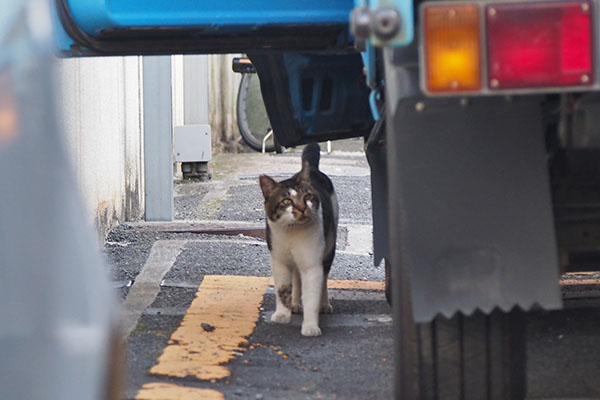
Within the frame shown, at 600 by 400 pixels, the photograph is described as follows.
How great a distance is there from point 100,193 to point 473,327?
414cm

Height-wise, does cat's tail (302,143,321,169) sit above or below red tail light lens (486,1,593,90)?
below

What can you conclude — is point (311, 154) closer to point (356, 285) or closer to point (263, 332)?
point (356, 285)

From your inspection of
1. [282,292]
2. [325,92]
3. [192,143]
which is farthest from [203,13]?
[192,143]

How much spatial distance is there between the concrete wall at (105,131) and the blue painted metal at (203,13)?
1.62m

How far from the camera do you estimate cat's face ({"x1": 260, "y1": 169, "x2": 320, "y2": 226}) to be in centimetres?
486

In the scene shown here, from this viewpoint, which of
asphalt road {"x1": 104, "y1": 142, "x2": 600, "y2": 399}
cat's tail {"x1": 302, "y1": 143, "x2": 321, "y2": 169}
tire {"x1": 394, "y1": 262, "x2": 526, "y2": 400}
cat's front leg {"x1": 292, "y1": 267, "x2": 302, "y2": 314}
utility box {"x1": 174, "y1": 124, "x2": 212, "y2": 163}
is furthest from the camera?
utility box {"x1": 174, "y1": 124, "x2": 212, "y2": 163}

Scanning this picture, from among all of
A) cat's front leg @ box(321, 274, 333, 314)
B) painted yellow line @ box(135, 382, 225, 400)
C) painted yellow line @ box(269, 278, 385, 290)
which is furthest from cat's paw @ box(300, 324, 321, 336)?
painted yellow line @ box(135, 382, 225, 400)

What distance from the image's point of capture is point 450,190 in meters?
2.37

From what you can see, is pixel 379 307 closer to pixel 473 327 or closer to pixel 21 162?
pixel 473 327

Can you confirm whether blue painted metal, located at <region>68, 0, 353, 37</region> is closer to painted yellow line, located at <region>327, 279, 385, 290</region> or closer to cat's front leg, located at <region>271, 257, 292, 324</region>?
cat's front leg, located at <region>271, 257, 292, 324</region>

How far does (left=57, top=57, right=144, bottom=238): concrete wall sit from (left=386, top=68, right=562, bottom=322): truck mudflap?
2.95 meters

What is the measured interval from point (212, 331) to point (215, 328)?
0.19ft

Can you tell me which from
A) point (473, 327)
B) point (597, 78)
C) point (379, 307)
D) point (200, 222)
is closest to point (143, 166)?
point (200, 222)

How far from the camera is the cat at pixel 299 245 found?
4.78 metres
